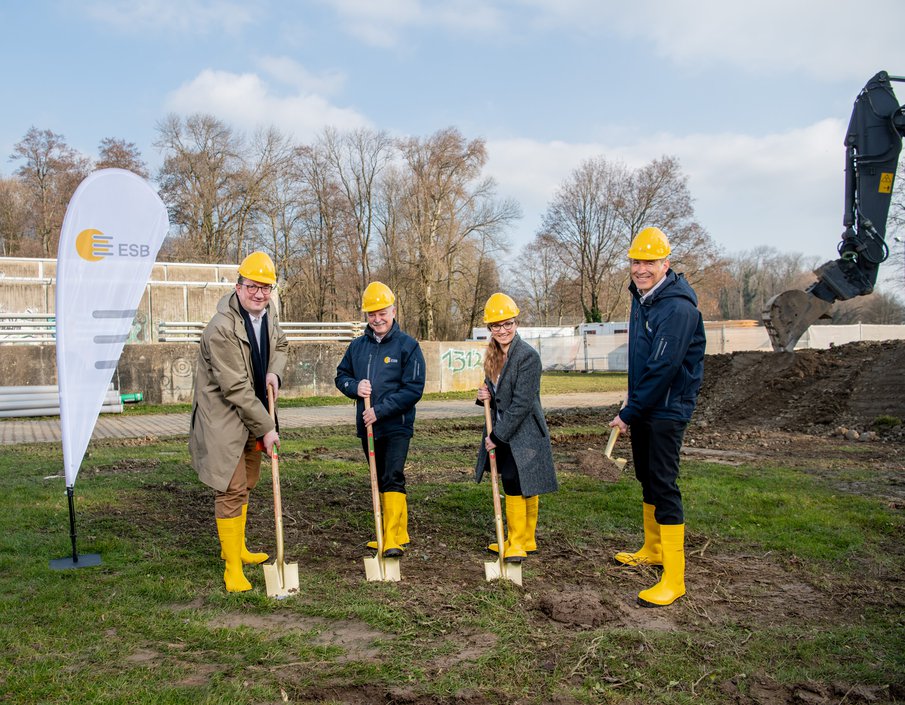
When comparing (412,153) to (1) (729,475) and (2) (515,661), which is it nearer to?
(1) (729,475)

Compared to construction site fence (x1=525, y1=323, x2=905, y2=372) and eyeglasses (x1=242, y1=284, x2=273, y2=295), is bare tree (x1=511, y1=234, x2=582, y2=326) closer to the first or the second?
construction site fence (x1=525, y1=323, x2=905, y2=372)

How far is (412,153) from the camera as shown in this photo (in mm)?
40938

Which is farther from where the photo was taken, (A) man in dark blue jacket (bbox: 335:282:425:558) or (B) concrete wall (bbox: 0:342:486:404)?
(B) concrete wall (bbox: 0:342:486:404)

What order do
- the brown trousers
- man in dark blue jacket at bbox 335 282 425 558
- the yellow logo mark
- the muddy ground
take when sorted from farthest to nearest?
the yellow logo mark < man in dark blue jacket at bbox 335 282 425 558 < the brown trousers < the muddy ground

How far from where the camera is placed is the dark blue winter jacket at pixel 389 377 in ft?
18.6

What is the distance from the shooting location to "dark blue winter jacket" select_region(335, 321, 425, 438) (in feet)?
18.6

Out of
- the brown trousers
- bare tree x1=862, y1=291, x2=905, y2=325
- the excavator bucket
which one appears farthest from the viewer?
bare tree x1=862, y1=291, x2=905, y2=325

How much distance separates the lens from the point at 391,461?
570cm

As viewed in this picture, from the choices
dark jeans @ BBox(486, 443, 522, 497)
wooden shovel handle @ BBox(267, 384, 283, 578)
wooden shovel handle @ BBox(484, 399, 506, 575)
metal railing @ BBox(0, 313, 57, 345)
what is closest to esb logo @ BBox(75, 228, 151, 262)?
wooden shovel handle @ BBox(267, 384, 283, 578)

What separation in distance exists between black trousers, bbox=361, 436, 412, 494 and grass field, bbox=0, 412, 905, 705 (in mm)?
567

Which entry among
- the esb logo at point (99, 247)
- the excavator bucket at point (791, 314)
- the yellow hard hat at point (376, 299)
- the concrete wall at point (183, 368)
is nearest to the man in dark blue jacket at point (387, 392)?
the yellow hard hat at point (376, 299)

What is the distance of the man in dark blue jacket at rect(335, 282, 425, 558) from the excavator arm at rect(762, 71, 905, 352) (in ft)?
41.2

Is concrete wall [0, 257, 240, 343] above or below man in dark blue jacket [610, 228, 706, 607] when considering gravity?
above

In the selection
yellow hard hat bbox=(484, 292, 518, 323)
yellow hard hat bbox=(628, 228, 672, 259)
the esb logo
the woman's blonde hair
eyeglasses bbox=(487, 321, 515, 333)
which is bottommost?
→ the woman's blonde hair
